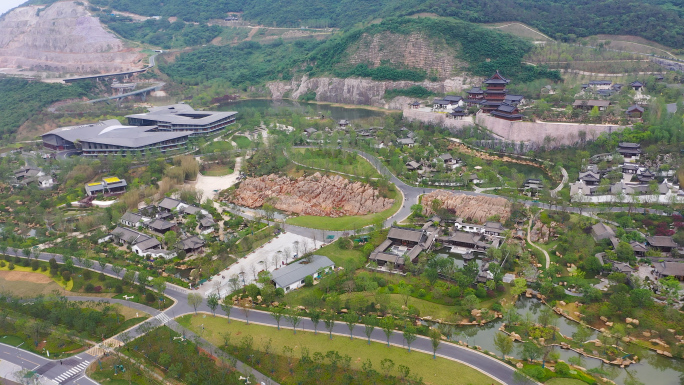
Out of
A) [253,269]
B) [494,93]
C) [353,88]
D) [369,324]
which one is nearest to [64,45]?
[353,88]

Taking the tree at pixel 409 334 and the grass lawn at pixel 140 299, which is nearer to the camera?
the tree at pixel 409 334

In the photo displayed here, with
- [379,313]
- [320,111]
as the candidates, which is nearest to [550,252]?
[379,313]

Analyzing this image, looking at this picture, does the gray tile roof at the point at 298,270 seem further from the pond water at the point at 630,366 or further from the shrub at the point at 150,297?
the pond water at the point at 630,366

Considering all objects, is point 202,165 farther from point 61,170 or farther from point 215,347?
point 215,347

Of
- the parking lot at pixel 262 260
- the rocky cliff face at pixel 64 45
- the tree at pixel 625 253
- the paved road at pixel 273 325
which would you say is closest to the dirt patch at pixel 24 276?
the paved road at pixel 273 325

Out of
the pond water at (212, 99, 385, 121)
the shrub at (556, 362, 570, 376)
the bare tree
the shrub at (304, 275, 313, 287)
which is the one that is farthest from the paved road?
the pond water at (212, 99, 385, 121)

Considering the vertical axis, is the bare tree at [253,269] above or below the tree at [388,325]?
below

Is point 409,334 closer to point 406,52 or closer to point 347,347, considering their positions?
point 347,347
